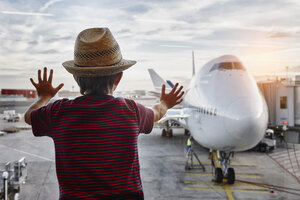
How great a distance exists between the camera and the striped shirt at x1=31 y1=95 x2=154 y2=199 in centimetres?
176

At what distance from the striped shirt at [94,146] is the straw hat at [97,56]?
0.64ft

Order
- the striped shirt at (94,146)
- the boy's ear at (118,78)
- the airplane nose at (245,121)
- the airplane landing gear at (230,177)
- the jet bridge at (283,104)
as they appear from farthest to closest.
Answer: the jet bridge at (283,104) < the airplane landing gear at (230,177) < the airplane nose at (245,121) < the boy's ear at (118,78) < the striped shirt at (94,146)

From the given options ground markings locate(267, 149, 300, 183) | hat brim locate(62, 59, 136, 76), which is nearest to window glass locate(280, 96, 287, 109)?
ground markings locate(267, 149, 300, 183)

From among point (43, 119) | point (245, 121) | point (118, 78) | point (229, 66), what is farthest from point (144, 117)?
point (229, 66)

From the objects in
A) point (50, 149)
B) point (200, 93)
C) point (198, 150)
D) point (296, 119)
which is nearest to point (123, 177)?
point (200, 93)

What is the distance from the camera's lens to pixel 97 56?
186 cm

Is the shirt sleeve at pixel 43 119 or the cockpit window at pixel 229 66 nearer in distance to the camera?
the shirt sleeve at pixel 43 119

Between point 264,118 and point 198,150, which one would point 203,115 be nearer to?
point 264,118

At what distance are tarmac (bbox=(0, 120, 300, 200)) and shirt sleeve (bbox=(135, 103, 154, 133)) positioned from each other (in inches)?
314

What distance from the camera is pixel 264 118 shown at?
27.4 ft

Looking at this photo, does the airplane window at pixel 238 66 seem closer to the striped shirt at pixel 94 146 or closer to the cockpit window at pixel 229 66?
the cockpit window at pixel 229 66

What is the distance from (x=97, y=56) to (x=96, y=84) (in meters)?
0.22

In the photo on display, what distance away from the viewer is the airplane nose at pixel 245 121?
26.0ft

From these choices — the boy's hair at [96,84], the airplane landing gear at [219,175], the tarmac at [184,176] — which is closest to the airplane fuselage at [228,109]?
the airplane landing gear at [219,175]
